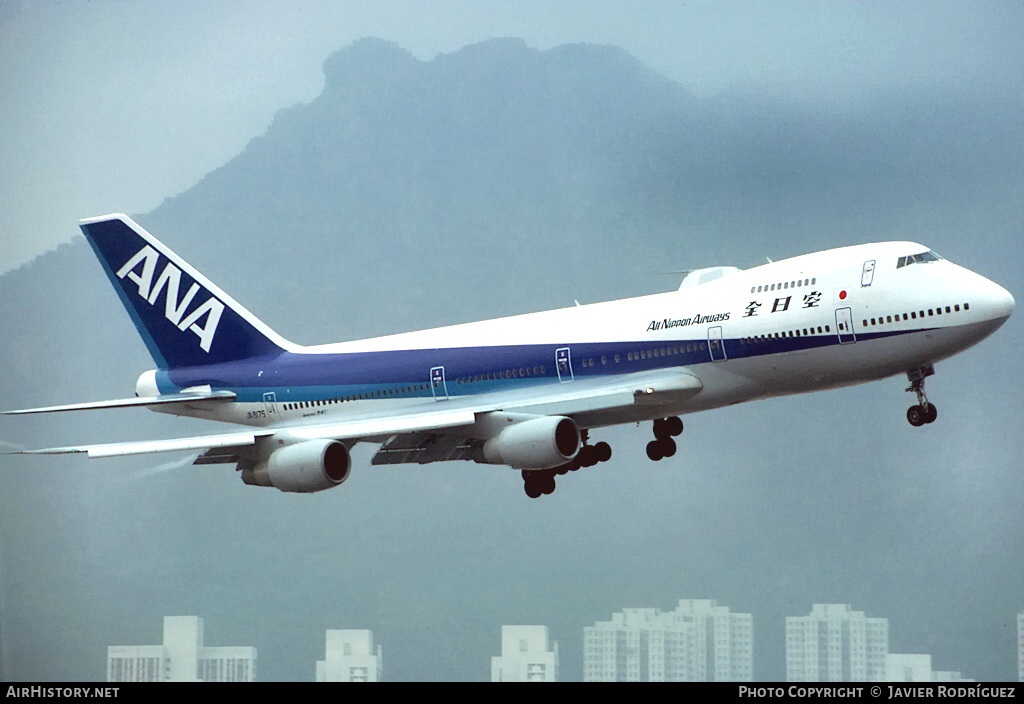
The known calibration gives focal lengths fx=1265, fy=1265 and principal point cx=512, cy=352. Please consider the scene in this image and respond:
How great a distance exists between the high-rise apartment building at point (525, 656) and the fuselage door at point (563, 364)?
20.6 ft

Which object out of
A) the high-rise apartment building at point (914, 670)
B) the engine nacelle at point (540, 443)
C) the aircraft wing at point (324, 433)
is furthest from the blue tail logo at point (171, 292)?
the high-rise apartment building at point (914, 670)

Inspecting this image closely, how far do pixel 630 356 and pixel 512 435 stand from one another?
233 centimetres

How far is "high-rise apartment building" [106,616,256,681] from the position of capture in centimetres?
2434

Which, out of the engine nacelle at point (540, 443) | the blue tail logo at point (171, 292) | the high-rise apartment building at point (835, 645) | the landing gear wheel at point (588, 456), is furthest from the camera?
the blue tail logo at point (171, 292)

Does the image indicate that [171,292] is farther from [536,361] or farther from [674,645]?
[674,645]

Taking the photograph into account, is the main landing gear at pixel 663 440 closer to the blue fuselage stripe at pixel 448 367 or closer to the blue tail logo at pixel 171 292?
the blue fuselage stripe at pixel 448 367

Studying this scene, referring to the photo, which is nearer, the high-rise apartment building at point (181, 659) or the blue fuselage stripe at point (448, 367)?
the blue fuselage stripe at point (448, 367)

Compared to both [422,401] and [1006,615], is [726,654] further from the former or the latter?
[422,401]

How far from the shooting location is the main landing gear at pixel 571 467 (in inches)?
909

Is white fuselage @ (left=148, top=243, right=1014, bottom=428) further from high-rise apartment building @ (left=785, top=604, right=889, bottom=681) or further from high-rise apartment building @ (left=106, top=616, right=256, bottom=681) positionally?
high-rise apartment building @ (left=785, top=604, right=889, bottom=681)

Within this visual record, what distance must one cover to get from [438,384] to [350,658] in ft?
21.8

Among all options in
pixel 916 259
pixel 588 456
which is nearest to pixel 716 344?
pixel 916 259

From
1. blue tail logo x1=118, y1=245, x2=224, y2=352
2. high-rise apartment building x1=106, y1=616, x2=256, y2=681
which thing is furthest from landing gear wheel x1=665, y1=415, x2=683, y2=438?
high-rise apartment building x1=106, y1=616, x2=256, y2=681
